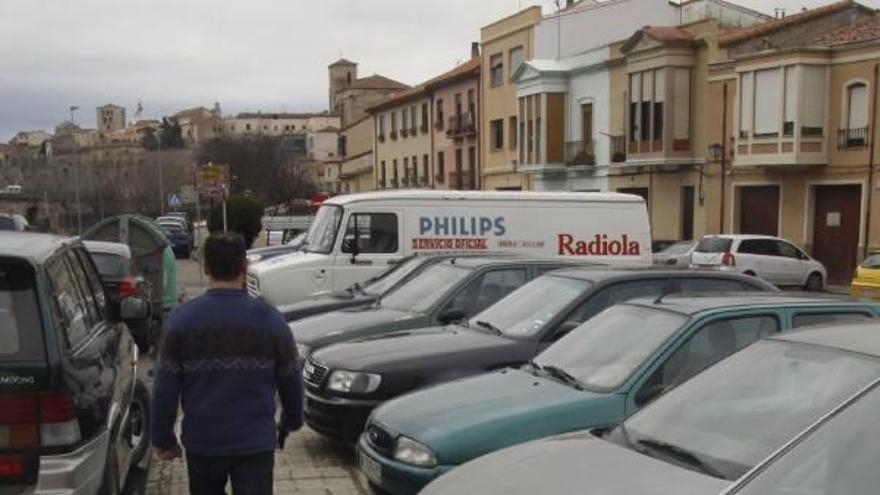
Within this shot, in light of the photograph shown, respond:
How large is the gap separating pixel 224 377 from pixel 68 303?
126 centimetres

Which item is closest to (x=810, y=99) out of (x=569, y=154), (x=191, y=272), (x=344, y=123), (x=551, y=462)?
(x=569, y=154)

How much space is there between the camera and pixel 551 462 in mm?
3309

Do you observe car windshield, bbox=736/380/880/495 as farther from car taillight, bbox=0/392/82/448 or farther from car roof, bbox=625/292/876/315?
car taillight, bbox=0/392/82/448

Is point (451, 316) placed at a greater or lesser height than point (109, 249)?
lesser

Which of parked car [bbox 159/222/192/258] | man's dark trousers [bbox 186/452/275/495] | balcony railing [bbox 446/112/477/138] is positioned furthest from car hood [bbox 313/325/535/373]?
balcony railing [bbox 446/112/477/138]

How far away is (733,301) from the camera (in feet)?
17.7

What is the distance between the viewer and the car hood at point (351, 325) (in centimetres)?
806

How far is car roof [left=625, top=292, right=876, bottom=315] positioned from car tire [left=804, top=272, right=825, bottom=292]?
20.7 metres

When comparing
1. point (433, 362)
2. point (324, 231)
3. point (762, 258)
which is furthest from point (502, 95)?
point (433, 362)

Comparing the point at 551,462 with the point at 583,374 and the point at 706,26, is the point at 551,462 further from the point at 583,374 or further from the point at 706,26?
the point at 706,26

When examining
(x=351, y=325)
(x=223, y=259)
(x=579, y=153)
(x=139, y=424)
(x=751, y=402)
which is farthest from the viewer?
(x=579, y=153)

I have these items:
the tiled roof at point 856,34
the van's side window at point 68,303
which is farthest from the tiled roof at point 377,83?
the van's side window at point 68,303

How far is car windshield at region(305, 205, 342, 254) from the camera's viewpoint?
13875 millimetres

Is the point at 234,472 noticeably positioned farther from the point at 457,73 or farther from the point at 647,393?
the point at 457,73
